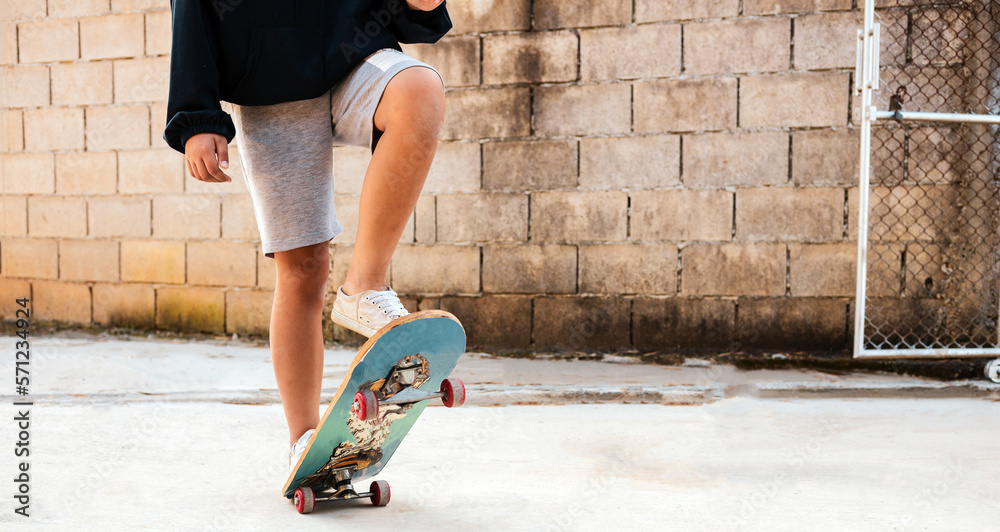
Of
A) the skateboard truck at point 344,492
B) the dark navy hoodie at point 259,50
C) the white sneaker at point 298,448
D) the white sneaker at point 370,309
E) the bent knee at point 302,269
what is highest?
the dark navy hoodie at point 259,50

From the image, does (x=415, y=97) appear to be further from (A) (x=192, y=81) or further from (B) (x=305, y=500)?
(B) (x=305, y=500)

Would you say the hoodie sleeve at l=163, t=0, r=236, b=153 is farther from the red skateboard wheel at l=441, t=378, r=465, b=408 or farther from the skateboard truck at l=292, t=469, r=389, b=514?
the skateboard truck at l=292, t=469, r=389, b=514

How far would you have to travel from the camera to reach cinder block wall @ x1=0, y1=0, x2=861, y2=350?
130 inches

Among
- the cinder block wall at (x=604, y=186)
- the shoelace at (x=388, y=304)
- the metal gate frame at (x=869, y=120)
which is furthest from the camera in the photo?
the cinder block wall at (x=604, y=186)

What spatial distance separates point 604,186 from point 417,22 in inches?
81.4

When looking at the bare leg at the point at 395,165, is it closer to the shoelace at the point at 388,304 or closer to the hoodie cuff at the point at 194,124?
the shoelace at the point at 388,304

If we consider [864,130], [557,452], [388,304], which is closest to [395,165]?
[388,304]

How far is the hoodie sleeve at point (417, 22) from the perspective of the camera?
1.47m

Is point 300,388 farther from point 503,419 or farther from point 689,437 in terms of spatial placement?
point 689,437

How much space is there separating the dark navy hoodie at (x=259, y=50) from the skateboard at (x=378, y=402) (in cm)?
50

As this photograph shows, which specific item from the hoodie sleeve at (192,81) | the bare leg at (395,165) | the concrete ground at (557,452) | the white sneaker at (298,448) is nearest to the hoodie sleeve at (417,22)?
the bare leg at (395,165)

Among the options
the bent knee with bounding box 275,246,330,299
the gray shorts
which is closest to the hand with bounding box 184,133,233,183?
the gray shorts

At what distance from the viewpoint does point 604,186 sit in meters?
3.45

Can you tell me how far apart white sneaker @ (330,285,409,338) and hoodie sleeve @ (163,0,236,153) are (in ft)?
1.20
